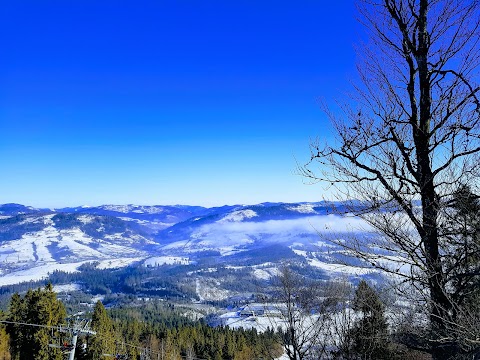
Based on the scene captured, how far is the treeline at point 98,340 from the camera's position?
2262cm

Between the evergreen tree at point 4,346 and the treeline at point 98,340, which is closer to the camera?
the treeline at point 98,340

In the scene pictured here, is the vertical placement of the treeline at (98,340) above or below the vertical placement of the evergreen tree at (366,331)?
below

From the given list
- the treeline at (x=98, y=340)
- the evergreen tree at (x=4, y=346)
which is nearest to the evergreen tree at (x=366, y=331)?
the treeline at (x=98, y=340)

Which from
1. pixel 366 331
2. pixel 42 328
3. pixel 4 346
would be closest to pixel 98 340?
pixel 42 328

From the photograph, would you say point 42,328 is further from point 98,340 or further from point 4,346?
point 4,346

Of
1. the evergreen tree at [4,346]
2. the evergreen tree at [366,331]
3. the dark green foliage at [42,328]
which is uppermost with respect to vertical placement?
the evergreen tree at [366,331]

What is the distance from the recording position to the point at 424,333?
12.9ft

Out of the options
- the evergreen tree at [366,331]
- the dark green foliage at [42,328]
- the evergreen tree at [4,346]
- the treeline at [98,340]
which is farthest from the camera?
the evergreen tree at [4,346]

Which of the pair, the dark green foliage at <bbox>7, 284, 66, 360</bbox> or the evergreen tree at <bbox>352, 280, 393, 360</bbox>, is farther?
the dark green foliage at <bbox>7, 284, 66, 360</bbox>

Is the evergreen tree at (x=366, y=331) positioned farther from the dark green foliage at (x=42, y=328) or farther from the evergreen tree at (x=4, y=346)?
the evergreen tree at (x=4, y=346)

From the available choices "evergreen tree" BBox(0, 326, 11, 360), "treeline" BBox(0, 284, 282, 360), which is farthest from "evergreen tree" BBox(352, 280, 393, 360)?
"evergreen tree" BBox(0, 326, 11, 360)

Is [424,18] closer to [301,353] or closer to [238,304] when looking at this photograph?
[301,353]

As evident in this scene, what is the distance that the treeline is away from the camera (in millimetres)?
22625

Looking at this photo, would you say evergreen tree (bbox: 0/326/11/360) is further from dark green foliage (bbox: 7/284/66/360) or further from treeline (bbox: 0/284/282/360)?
dark green foliage (bbox: 7/284/66/360)
